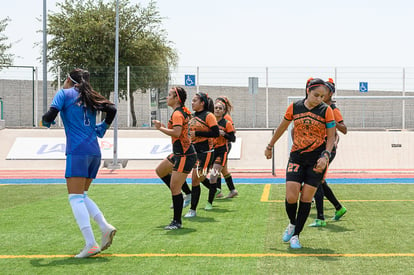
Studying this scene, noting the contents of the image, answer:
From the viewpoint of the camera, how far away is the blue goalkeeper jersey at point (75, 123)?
6.43 metres

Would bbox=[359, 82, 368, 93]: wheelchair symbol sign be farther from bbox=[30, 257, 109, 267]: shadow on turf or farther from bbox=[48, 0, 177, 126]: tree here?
bbox=[30, 257, 109, 267]: shadow on turf

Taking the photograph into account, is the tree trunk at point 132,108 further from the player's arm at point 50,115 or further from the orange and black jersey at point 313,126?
the player's arm at point 50,115

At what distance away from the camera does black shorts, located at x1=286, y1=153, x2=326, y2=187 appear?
Result: 6.85m

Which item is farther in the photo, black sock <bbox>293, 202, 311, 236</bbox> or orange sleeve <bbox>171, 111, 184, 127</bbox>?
orange sleeve <bbox>171, 111, 184, 127</bbox>

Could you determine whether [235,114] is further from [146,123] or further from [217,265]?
[217,265]

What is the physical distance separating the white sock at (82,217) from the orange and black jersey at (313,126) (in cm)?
237

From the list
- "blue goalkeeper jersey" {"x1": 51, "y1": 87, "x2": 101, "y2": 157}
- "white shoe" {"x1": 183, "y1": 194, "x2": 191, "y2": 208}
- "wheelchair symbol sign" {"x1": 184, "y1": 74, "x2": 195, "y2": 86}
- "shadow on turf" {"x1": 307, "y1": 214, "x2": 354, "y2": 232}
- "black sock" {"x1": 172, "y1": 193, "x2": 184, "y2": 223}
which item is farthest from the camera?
"wheelchair symbol sign" {"x1": 184, "y1": 74, "x2": 195, "y2": 86}

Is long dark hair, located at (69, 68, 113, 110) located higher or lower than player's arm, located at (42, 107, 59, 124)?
higher

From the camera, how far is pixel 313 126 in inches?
271

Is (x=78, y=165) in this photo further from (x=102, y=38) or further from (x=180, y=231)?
(x=102, y=38)

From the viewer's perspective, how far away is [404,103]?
27.8m

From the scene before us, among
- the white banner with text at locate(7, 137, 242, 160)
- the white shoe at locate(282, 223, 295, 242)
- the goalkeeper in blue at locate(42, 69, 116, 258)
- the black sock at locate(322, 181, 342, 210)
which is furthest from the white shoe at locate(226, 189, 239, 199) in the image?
the white banner with text at locate(7, 137, 242, 160)

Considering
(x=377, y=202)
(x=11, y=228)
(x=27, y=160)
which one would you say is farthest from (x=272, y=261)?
(x=27, y=160)

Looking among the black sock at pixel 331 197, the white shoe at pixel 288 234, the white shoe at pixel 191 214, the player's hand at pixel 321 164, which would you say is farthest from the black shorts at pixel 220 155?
the player's hand at pixel 321 164
